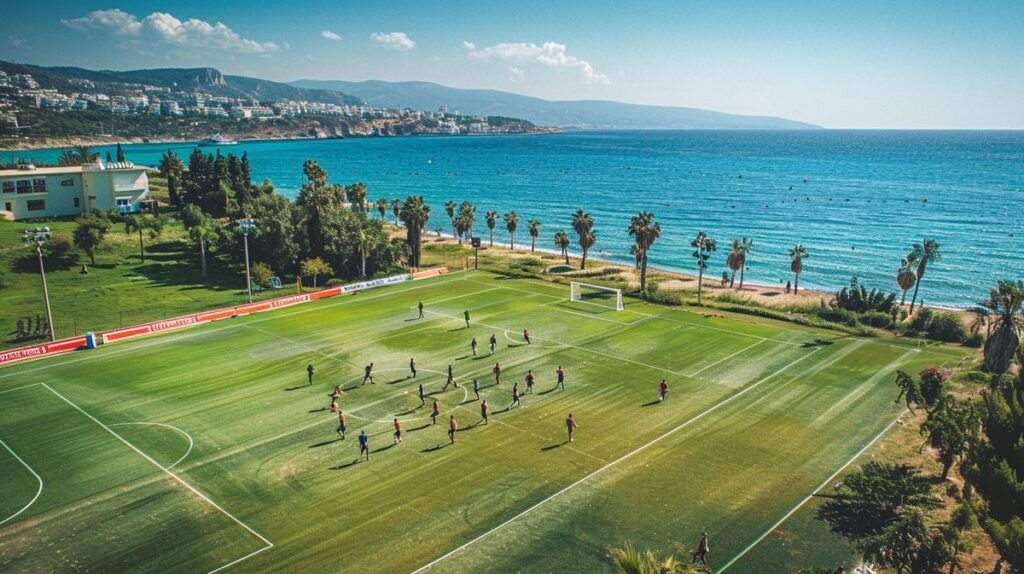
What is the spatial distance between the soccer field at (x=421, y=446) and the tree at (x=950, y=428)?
4481mm

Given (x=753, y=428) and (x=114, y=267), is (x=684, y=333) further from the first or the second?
(x=114, y=267)

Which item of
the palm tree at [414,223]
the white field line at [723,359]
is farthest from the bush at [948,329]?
the palm tree at [414,223]

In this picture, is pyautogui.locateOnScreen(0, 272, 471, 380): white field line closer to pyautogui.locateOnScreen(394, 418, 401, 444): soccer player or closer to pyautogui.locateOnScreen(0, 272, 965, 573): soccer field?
pyautogui.locateOnScreen(0, 272, 965, 573): soccer field

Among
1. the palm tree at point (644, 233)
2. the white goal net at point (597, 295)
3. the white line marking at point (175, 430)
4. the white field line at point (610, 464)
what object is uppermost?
the palm tree at point (644, 233)

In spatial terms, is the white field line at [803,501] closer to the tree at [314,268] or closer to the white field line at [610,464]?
the white field line at [610,464]

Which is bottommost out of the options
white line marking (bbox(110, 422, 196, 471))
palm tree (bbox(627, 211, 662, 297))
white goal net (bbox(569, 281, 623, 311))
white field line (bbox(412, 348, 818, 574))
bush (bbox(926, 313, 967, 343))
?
white line marking (bbox(110, 422, 196, 471))

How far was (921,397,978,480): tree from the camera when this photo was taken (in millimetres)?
28203

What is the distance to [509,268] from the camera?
276 ft

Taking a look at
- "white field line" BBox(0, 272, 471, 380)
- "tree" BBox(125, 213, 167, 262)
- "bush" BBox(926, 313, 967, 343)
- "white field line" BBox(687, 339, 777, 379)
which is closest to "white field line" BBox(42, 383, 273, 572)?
"white field line" BBox(0, 272, 471, 380)

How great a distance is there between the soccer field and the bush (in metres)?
4.33

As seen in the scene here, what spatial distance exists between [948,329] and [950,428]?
30884mm

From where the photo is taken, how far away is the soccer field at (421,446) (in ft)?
86.0

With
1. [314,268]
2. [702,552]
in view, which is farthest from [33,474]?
[314,268]

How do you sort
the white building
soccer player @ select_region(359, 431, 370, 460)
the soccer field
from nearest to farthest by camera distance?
the soccer field < soccer player @ select_region(359, 431, 370, 460) < the white building
